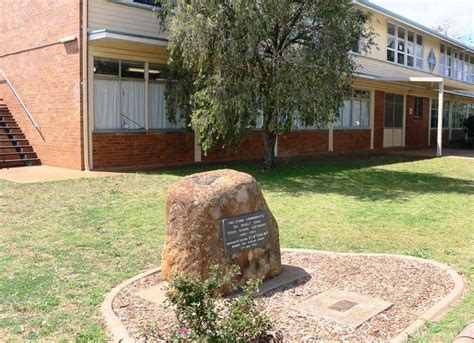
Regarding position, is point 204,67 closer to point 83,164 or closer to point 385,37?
point 83,164

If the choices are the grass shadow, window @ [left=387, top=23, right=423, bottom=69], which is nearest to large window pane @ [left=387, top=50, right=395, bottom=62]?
window @ [left=387, top=23, right=423, bottom=69]

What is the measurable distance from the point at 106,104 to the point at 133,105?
2.93 ft

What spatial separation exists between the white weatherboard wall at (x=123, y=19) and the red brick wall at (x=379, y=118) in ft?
46.5

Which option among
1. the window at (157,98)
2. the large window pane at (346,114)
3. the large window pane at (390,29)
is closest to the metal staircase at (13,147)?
the window at (157,98)

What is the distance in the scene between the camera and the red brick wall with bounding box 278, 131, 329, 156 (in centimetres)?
2023

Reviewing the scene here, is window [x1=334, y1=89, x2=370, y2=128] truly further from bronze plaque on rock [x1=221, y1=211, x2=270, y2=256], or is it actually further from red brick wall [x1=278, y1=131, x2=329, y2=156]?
bronze plaque on rock [x1=221, y1=211, x2=270, y2=256]

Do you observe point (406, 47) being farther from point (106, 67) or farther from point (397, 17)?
point (106, 67)

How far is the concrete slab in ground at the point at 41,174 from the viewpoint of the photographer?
1202 cm

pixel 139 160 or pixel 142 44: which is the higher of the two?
pixel 142 44

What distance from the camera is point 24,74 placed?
52.5ft

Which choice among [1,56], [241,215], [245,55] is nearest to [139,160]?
[245,55]

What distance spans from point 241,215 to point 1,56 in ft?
50.1

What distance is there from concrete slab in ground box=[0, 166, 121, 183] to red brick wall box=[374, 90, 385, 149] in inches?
651

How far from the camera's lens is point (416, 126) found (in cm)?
3042
